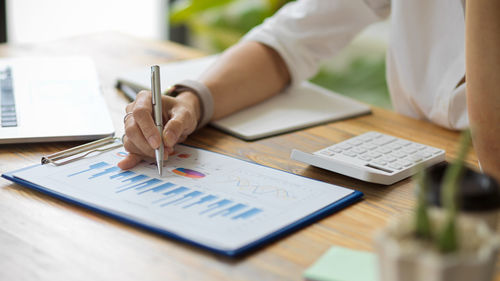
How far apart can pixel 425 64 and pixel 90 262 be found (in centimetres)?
73

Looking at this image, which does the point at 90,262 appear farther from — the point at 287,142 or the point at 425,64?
the point at 425,64

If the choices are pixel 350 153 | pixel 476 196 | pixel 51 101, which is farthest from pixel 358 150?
pixel 51 101

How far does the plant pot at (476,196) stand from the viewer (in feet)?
1.34

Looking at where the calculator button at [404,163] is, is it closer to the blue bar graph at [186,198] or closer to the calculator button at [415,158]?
the calculator button at [415,158]

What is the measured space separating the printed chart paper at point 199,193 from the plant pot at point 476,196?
20 cm

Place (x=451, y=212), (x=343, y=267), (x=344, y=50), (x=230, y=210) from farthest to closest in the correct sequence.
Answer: (x=344, y=50) → (x=230, y=210) → (x=343, y=267) → (x=451, y=212)

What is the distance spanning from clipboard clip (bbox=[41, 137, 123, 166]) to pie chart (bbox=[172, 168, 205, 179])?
0.43ft

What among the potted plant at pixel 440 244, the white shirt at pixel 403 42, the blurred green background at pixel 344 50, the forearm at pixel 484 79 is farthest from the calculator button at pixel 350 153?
the blurred green background at pixel 344 50

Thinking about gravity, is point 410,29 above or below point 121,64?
above

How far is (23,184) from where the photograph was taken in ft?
2.35

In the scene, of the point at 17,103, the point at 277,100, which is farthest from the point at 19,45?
the point at 277,100

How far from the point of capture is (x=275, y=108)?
103 cm

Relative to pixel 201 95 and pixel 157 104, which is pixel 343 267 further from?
pixel 201 95

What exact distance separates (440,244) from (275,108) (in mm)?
680
